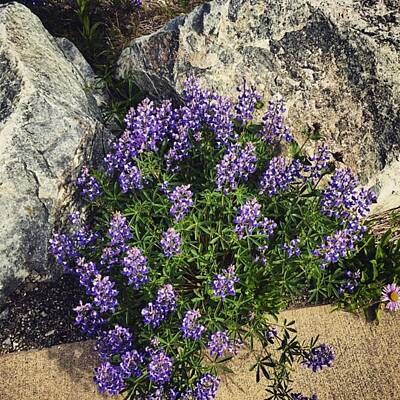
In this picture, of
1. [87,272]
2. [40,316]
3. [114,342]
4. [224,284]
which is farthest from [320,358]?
[40,316]

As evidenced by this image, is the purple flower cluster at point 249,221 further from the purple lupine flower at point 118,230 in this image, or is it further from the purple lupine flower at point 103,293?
the purple lupine flower at point 103,293

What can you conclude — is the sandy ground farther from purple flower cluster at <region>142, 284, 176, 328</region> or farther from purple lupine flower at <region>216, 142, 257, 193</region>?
purple lupine flower at <region>216, 142, 257, 193</region>

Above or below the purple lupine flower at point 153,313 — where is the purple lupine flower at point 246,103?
above

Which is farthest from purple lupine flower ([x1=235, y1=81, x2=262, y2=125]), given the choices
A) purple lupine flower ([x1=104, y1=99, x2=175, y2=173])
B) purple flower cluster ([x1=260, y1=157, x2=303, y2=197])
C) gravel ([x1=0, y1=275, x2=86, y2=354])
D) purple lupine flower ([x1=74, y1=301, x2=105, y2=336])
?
gravel ([x1=0, y1=275, x2=86, y2=354])

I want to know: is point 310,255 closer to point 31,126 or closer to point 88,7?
point 31,126

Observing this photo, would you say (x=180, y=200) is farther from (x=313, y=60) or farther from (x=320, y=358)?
(x=313, y=60)

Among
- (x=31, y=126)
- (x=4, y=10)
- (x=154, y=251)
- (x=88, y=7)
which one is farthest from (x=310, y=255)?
(x=88, y=7)

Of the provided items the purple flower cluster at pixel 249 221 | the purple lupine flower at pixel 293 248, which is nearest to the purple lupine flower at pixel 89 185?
the purple flower cluster at pixel 249 221
